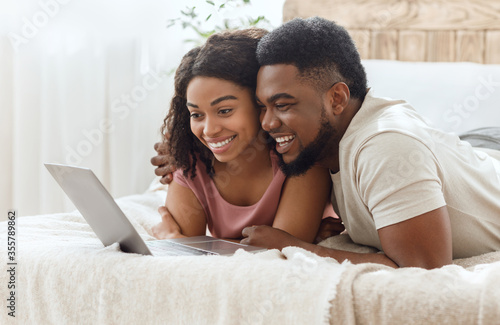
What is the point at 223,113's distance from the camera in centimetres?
128

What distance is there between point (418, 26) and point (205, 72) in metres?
1.50

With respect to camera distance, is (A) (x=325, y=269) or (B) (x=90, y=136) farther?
(B) (x=90, y=136)

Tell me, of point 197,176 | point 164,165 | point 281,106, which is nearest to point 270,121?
point 281,106

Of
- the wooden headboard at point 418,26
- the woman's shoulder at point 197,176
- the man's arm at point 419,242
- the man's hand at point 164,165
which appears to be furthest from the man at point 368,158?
the wooden headboard at point 418,26

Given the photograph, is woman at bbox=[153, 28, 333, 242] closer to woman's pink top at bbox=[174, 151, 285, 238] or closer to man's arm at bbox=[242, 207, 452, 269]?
woman's pink top at bbox=[174, 151, 285, 238]

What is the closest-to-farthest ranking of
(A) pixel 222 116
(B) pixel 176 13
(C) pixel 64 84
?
(A) pixel 222 116 < (C) pixel 64 84 < (B) pixel 176 13

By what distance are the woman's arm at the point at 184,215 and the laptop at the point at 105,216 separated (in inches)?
13.8

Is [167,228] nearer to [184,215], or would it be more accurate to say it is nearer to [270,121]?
[184,215]

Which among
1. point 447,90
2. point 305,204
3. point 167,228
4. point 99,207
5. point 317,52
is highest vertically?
point 317,52

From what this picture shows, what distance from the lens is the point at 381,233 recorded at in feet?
3.20

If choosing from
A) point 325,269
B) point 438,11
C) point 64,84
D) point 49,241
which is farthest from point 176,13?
point 325,269

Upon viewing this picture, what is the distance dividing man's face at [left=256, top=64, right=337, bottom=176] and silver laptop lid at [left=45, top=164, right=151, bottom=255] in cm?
40

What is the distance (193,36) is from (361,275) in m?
2.14

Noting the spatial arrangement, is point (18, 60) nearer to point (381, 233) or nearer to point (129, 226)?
point (129, 226)
